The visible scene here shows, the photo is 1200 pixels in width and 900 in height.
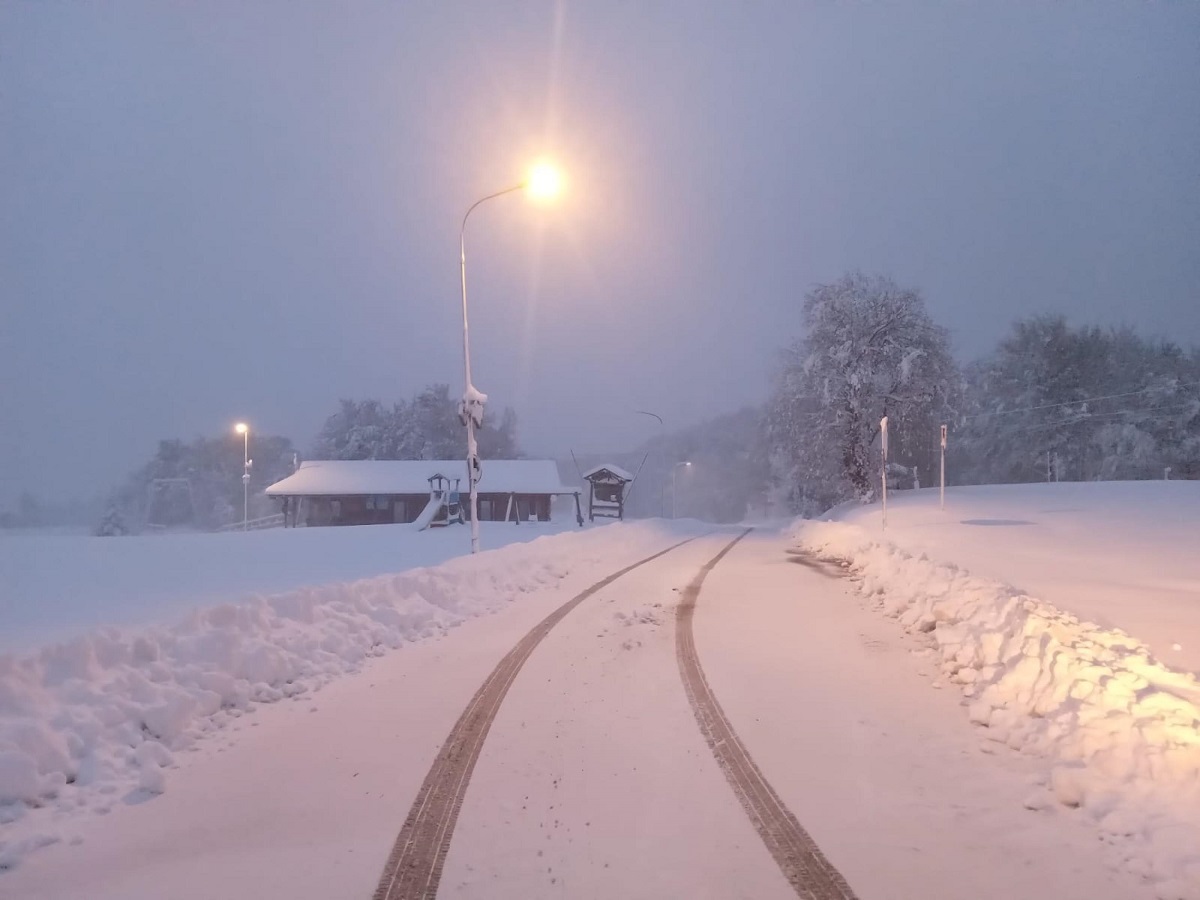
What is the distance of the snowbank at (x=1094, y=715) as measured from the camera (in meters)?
4.87

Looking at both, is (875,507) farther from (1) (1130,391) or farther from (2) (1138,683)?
(2) (1138,683)

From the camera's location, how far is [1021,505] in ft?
121

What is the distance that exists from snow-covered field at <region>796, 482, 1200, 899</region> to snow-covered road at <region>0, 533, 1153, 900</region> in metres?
0.28

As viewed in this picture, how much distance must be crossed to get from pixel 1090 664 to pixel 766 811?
3.57 meters

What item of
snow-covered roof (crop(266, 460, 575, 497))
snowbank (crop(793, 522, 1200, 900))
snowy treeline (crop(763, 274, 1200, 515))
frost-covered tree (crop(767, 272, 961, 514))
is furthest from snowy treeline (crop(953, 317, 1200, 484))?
snowbank (crop(793, 522, 1200, 900))

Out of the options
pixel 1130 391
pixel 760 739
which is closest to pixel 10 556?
pixel 760 739

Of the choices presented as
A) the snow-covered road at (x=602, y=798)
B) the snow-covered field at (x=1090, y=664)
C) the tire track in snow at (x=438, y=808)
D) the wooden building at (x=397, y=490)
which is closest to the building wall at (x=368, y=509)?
the wooden building at (x=397, y=490)

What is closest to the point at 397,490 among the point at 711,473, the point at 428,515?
the point at 428,515

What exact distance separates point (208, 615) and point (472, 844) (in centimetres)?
588

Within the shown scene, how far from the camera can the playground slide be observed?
43.8 m

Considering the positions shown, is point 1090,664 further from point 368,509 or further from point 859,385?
point 368,509

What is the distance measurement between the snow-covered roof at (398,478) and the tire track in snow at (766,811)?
2085 inches

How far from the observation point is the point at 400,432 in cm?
9631

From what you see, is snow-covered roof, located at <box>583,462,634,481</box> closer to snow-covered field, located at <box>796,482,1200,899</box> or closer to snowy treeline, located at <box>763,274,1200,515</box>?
snowy treeline, located at <box>763,274,1200,515</box>
